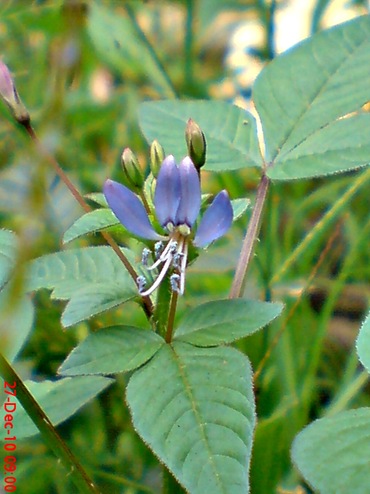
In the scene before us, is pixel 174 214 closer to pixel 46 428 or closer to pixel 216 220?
pixel 216 220

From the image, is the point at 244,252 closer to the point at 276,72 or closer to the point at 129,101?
the point at 276,72

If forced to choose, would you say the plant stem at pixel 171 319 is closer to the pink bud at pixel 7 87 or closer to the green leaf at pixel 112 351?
the green leaf at pixel 112 351

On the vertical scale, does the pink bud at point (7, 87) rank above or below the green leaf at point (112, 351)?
above

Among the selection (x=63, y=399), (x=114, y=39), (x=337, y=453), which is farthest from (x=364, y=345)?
(x=114, y=39)

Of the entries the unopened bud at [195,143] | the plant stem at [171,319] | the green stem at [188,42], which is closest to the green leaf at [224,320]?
the plant stem at [171,319]

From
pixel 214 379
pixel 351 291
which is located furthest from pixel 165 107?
pixel 351 291

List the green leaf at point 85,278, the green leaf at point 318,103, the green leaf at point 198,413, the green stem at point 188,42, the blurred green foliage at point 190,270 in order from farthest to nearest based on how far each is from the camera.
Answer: the green stem at point 188,42
the blurred green foliage at point 190,270
the green leaf at point 318,103
the green leaf at point 85,278
the green leaf at point 198,413

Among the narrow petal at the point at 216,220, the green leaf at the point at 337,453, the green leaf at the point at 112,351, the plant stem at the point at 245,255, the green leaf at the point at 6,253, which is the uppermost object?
the green leaf at the point at 6,253
